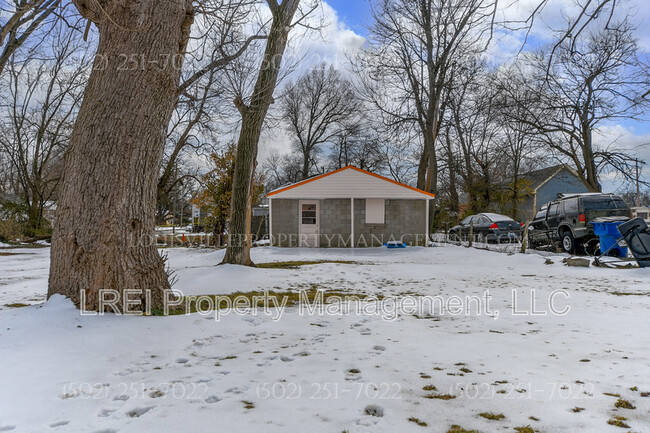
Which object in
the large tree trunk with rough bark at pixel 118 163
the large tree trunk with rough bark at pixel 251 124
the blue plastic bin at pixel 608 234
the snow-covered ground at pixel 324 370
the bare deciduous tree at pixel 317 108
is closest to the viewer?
the snow-covered ground at pixel 324 370

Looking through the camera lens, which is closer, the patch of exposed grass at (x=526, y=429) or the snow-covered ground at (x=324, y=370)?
the patch of exposed grass at (x=526, y=429)

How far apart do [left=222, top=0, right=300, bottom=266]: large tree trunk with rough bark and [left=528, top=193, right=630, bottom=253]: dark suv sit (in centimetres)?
966

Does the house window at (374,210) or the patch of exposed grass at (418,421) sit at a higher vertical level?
the house window at (374,210)

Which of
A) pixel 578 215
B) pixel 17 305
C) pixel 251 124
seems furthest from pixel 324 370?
pixel 578 215

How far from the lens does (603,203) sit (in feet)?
36.8

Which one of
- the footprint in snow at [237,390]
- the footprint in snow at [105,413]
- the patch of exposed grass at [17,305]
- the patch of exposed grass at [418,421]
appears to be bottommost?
the patch of exposed grass at [17,305]

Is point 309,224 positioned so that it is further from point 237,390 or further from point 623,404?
point 623,404

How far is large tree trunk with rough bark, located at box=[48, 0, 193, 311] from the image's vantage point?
12.1 ft

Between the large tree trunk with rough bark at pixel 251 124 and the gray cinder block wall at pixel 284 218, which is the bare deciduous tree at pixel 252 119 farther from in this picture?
the gray cinder block wall at pixel 284 218

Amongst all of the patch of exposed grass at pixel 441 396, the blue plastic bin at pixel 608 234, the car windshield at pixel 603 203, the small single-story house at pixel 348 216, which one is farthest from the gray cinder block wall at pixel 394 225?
the patch of exposed grass at pixel 441 396

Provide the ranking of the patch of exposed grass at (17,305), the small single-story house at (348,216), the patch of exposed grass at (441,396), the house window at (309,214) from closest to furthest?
the patch of exposed grass at (441,396) < the patch of exposed grass at (17,305) < the small single-story house at (348,216) < the house window at (309,214)

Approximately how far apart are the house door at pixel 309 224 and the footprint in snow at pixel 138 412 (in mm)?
15429

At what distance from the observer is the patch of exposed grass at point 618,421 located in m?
1.74

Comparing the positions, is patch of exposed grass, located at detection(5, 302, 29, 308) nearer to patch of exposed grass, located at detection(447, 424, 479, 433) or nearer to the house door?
patch of exposed grass, located at detection(447, 424, 479, 433)
